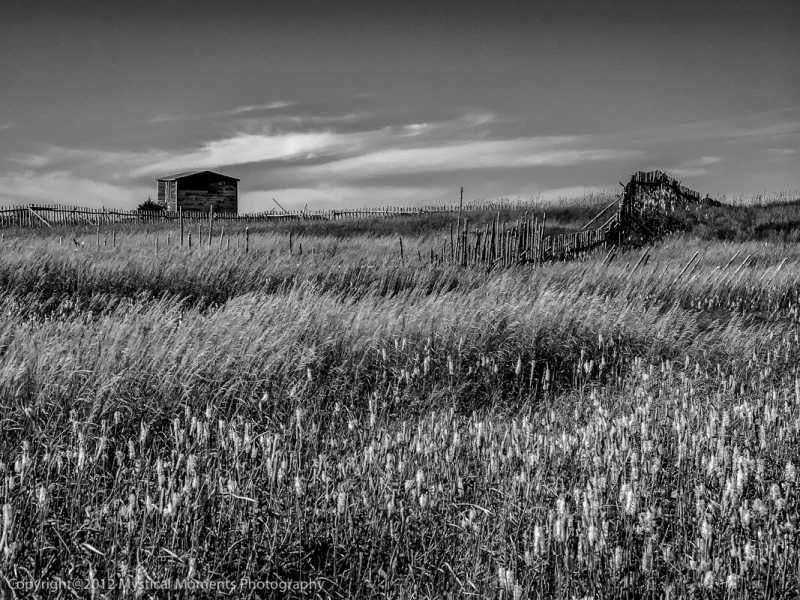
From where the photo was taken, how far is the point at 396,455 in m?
3.88

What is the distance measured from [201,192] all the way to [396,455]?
4806cm

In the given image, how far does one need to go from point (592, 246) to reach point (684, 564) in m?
20.6

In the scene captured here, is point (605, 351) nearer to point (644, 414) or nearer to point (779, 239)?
point (644, 414)

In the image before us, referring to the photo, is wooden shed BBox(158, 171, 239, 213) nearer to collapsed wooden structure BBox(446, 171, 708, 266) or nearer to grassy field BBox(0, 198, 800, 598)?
collapsed wooden structure BBox(446, 171, 708, 266)

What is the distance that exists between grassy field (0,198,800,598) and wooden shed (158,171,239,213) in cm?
3969

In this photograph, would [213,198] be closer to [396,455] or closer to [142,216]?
[142,216]

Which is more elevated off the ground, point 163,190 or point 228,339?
point 163,190

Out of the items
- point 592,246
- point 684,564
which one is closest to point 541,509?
point 684,564

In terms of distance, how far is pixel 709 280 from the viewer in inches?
537

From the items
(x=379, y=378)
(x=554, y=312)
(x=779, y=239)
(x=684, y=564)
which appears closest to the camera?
(x=684, y=564)

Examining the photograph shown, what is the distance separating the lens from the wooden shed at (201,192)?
48375 millimetres

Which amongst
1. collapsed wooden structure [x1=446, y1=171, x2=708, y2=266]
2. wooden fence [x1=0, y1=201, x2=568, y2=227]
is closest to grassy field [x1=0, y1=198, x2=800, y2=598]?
collapsed wooden structure [x1=446, y1=171, x2=708, y2=266]

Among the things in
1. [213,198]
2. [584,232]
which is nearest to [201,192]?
[213,198]

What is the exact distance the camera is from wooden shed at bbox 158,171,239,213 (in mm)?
48375
